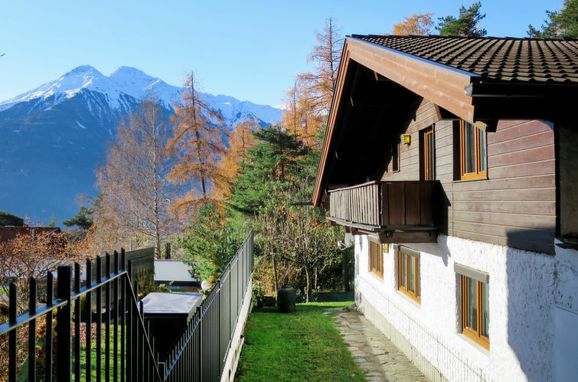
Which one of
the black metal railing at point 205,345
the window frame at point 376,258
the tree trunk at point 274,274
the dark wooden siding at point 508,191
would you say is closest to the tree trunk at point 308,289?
the tree trunk at point 274,274

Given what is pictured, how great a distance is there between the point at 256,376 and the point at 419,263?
162 inches

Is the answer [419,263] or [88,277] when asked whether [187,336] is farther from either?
[419,263]

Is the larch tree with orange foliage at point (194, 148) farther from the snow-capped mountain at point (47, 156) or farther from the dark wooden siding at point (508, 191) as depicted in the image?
the snow-capped mountain at point (47, 156)

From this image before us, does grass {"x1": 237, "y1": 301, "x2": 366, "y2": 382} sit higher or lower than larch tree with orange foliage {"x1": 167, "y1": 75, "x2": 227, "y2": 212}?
lower

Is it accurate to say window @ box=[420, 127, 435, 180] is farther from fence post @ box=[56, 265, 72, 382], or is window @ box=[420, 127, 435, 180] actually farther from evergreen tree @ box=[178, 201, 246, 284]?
evergreen tree @ box=[178, 201, 246, 284]

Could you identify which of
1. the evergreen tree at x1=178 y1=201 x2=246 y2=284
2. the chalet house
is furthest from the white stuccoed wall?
the evergreen tree at x1=178 y1=201 x2=246 y2=284

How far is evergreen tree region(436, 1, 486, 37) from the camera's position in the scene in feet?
88.8

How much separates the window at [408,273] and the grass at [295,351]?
200 centimetres

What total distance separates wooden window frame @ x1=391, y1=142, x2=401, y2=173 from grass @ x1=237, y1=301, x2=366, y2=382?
4552 mm

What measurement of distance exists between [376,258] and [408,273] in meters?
3.33

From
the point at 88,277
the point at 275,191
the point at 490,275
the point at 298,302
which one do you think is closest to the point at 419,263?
the point at 490,275

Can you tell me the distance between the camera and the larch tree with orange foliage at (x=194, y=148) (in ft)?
117

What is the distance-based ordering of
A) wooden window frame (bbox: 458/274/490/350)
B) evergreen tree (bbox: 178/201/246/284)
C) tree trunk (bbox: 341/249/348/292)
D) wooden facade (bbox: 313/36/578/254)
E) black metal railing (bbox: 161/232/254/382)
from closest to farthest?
black metal railing (bbox: 161/232/254/382) < wooden facade (bbox: 313/36/578/254) < wooden window frame (bbox: 458/274/490/350) < evergreen tree (bbox: 178/201/246/284) < tree trunk (bbox: 341/249/348/292)

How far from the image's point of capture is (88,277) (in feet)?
7.70
